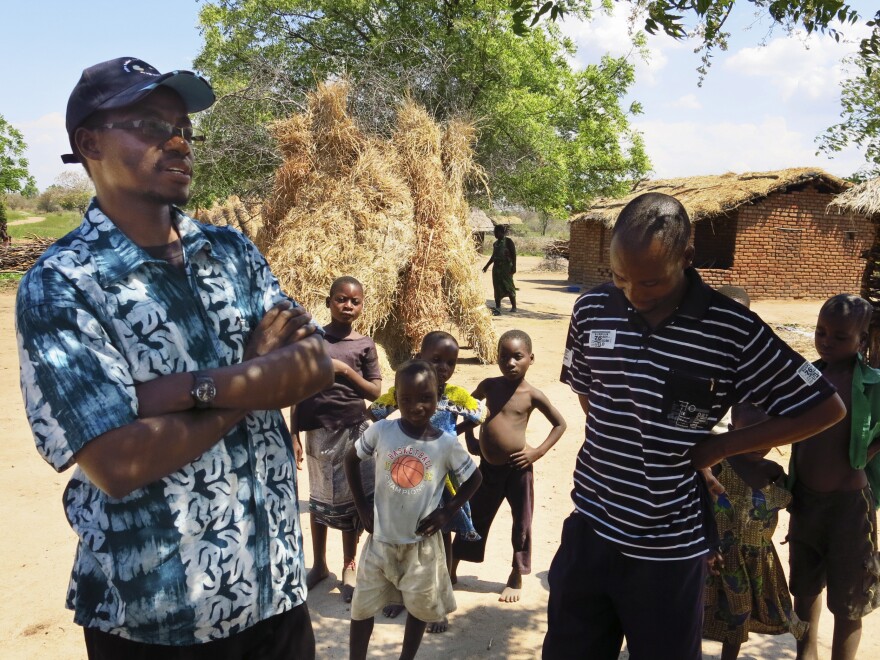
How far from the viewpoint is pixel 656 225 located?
6.64 ft

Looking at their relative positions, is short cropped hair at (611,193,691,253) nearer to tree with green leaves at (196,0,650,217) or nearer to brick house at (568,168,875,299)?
tree with green leaves at (196,0,650,217)

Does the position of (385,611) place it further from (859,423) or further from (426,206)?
(426,206)

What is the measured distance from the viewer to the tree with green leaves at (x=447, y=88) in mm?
15383

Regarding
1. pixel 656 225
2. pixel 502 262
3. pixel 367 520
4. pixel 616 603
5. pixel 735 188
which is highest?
pixel 735 188

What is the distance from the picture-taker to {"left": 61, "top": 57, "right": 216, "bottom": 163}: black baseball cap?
1622mm

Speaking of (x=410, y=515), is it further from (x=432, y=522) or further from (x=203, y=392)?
(x=203, y=392)

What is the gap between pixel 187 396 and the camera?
1.52 metres

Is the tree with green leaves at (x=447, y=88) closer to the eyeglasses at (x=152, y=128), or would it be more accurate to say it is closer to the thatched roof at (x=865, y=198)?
the thatched roof at (x=865, y=198)

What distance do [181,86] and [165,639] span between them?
1291 mm

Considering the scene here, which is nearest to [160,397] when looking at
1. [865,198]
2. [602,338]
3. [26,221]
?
[602,338]

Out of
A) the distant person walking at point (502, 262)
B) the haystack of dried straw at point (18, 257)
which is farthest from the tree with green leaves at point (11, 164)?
the distant person walking at point (502, 262)

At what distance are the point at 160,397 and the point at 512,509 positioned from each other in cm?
273

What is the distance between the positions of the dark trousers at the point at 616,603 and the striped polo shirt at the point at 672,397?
53 millimetres

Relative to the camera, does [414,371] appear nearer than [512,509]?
Yes
